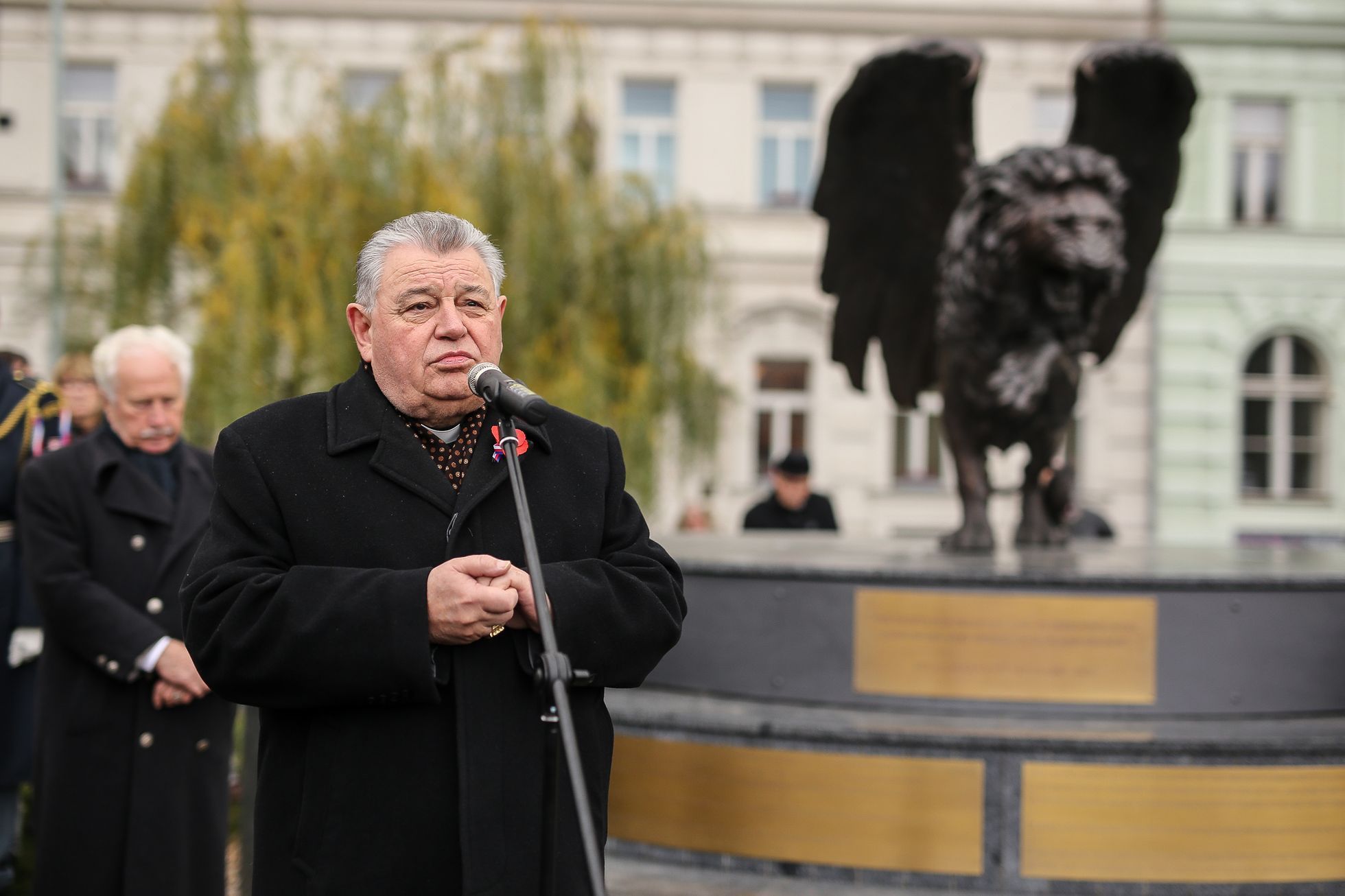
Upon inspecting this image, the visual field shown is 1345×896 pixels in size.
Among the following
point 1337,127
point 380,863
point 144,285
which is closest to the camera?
point 380,863

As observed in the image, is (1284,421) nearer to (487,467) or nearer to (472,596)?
(487,467)

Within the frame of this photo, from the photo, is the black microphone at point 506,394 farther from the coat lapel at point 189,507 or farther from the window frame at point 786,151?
the window frame at point 786,151

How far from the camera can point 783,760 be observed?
4379 mm

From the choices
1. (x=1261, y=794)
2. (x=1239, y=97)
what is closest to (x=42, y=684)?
(x=1261, y=794)

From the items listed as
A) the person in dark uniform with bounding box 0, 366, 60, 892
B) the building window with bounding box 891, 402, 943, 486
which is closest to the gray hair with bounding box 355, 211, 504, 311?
the person in dark uniform with bounding box 0, 366, 60, 892

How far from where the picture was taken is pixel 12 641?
457 cm

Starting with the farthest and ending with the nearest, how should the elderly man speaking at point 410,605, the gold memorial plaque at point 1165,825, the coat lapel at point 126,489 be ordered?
the gold memorial plaque at point 1165,825 → the coat lapel at point 126,489 → the elderly man speaking at point 410,605

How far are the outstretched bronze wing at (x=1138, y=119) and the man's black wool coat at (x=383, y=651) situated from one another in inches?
186

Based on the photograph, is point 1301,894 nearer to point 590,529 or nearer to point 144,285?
point 590,529

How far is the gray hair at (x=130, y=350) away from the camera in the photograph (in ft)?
11.9

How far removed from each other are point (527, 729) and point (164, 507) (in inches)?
79.2

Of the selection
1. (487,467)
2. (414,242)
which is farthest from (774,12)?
(487,467)

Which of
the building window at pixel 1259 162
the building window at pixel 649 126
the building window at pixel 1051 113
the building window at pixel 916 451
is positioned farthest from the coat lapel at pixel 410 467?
the building window at pixel 1259 162

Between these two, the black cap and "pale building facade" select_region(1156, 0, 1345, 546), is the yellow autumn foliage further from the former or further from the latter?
"pale building facade" select_region(1156, 0, 1345, 546)
